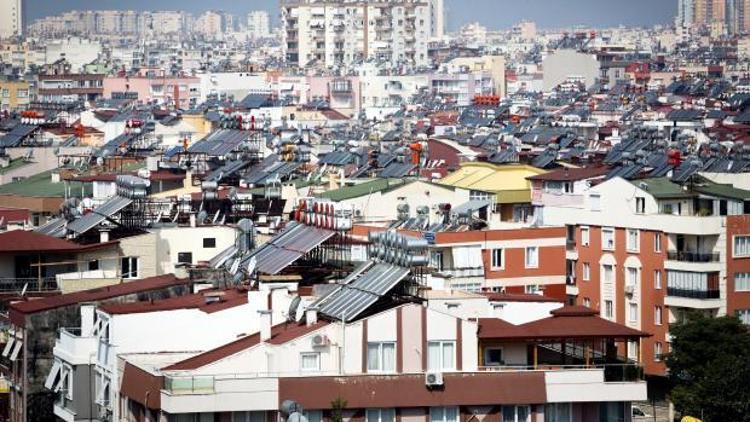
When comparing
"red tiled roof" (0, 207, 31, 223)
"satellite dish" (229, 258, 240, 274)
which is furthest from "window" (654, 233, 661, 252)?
"satellite dish" (229, 258, 240, 274)

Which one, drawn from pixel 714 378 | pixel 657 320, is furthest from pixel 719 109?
pixel 714 378

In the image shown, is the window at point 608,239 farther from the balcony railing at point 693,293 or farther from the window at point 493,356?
the window at point 493,356

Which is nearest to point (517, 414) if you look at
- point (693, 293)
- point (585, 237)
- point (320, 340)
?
point (320, 340)

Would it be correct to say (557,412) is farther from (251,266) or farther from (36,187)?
(36,187)

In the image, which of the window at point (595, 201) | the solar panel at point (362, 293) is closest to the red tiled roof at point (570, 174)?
the window at point (595, 201)

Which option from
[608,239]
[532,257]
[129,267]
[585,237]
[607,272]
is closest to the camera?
[129,267]

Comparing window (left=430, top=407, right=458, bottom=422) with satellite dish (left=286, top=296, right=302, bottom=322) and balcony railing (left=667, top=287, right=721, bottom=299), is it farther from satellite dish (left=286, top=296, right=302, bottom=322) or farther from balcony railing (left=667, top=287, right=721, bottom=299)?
balcony railing (left=667, top=287, right=721, bottom=299)
